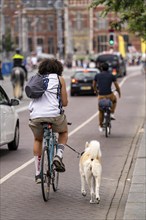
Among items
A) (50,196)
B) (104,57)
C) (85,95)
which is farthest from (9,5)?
(50,196)

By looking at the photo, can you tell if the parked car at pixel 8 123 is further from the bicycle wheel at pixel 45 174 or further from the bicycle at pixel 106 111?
the bicycle wheel at pixel 45 174

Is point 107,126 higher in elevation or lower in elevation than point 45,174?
lower

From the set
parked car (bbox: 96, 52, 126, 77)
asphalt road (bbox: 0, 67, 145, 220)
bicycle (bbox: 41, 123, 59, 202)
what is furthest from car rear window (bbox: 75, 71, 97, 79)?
bicycle (bbox: 41, 123, 59, 202)

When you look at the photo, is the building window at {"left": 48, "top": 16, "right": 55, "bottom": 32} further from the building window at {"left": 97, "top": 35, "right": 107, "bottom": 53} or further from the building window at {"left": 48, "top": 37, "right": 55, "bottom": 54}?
the building window at {"left": 97, "top": 35, "right": 107, "bottom": 53}

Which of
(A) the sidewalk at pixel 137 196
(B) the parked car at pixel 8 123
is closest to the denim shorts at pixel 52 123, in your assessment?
(A) the sidewalk at pixel 137 196

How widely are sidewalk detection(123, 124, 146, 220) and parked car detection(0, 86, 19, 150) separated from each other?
2.90m

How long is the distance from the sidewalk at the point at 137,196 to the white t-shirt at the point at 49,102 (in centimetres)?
153

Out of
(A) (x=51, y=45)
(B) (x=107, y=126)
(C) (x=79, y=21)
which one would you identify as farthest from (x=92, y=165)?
(A) (x=51, y=45)

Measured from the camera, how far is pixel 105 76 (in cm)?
1969

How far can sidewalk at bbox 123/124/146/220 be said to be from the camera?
9.25 m

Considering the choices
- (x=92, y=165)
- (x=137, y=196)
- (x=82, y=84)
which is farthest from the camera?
(x=82, y=84)

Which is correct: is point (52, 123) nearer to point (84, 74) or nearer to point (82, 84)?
point (82, 84)

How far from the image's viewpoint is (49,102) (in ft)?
34.9

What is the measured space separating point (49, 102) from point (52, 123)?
0.29m
